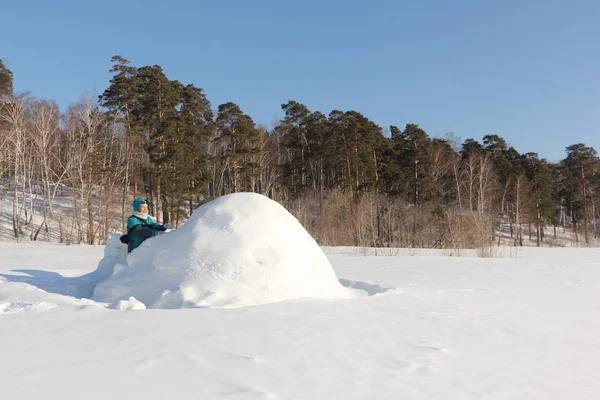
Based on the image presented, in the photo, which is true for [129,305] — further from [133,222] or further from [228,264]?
[133,222]

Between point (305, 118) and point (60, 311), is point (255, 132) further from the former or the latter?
point (60, 311)

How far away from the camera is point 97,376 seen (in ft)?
7.57

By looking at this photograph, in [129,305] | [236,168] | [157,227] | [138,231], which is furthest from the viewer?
[236,168]

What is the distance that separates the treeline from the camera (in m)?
21.7

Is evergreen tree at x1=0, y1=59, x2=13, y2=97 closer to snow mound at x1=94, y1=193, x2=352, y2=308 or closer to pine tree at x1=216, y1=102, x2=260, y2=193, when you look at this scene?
pine tree at x1=216, y1=102, x2=260, y2=193

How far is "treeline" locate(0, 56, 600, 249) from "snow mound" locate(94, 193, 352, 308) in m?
10.8

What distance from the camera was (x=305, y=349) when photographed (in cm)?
287

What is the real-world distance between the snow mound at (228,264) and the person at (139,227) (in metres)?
0.59

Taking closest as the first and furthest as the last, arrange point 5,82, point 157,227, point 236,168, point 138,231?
Result: point 138,231
point 157,227
point 236,168
point 5,82

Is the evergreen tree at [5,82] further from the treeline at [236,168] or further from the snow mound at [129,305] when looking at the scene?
the snow mound at [129,305]

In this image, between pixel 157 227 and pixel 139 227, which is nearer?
pixel 139 227

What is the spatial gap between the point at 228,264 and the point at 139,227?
71.6 inches

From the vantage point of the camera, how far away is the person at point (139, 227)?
5555 millimetres

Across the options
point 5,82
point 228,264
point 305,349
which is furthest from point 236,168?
point 305,349
